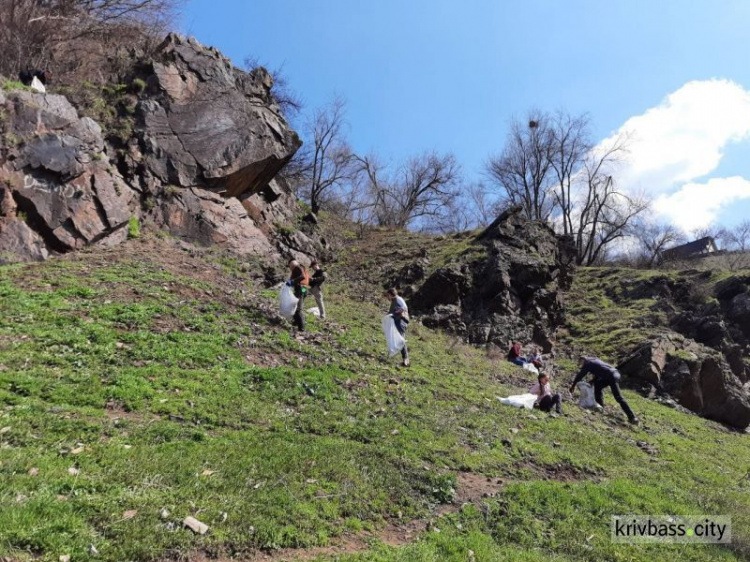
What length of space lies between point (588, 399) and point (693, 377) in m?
8.66

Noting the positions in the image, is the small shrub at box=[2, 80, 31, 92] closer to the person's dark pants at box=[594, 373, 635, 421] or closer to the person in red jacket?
the person in red jacket

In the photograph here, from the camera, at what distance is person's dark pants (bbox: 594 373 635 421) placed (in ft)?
39.5

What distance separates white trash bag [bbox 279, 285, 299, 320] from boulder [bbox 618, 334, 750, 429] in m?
15.2

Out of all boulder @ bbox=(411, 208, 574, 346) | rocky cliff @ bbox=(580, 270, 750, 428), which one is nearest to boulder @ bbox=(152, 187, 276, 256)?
boulder @ bbox=(411, 208, 574, 346)

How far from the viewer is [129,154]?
18.2 m

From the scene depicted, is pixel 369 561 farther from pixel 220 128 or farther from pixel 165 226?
pixel 220 128

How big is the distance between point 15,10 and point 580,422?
2613 centimetres

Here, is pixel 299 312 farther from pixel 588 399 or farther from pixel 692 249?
pixel 692 249

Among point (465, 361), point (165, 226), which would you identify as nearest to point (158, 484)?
point (465, 361)

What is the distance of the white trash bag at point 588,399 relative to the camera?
12789 millimetres

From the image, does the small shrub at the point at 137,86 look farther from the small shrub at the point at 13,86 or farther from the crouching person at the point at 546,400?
the crouching person at the point at 546,400

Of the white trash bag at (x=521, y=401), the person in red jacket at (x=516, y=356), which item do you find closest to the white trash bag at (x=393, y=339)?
the white trash bag at (x=521, y=401)

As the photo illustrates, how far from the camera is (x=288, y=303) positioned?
12.4m

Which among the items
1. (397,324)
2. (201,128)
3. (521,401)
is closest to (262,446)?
(397,324)
